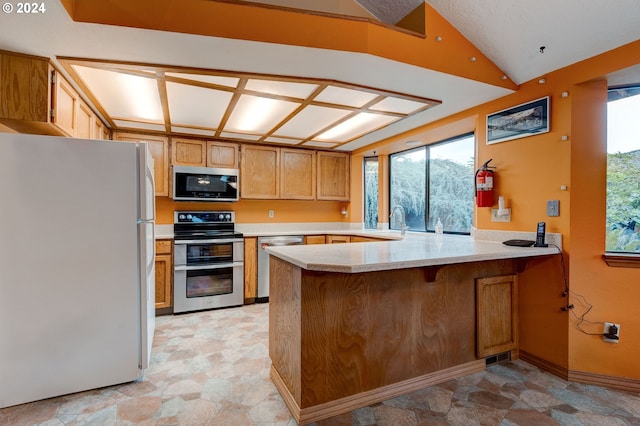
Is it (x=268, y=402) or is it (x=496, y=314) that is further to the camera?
(x=496, y=314)

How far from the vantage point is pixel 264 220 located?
4.63 meters

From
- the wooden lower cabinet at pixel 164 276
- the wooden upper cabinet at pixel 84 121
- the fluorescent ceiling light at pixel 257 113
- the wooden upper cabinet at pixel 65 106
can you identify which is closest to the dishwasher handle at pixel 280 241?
the wooden lower cabinet at pixel 164 276

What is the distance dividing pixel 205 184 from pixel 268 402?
9.22 ft

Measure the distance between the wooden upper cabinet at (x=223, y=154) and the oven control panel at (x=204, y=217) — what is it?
65cm

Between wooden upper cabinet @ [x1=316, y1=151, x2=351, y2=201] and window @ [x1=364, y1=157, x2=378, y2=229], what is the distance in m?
0.30

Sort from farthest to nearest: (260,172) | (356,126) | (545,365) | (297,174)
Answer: (297,174) → (260,172) → (356,126) → (545,365)

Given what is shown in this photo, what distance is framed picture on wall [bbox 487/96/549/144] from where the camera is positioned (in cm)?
237

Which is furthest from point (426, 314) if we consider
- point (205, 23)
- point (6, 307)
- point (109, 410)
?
point (6, 307)

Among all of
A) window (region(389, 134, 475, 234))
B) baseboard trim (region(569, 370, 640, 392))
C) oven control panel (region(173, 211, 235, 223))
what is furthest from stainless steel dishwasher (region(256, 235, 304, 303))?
baseboard trim (region(569, 370, 640, 392))

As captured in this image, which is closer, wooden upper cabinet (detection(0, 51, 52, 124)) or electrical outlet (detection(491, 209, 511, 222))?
wooden upper cabinet (detection(0, 51, 52, 124))

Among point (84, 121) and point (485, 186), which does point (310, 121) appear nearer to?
point (485, 186)

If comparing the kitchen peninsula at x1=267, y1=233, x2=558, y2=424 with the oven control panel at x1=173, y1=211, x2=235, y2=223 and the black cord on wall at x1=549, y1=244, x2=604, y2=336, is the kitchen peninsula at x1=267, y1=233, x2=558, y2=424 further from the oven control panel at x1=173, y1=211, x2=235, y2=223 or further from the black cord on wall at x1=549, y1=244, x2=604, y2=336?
the oven control panel at x1=173, y1=211, x2=235, y2=223

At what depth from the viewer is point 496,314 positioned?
7.88 ft

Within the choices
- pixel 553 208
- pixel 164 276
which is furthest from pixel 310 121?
pixel 164 276
